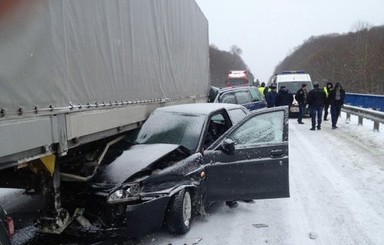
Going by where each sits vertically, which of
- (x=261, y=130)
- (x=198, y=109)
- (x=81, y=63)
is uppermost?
(x=81, y=63)

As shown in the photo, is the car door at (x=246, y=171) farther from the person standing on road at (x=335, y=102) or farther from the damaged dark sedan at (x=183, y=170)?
the person standing on road at (x=335, y=102)

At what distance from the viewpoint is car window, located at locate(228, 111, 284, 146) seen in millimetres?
5672

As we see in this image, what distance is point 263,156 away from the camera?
5500mm

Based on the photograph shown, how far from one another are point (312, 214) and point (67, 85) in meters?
3.51

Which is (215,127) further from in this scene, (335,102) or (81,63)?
(335,102)

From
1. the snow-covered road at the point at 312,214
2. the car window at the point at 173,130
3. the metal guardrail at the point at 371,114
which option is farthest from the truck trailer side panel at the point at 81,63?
the metal guardrail at the point at 371,114

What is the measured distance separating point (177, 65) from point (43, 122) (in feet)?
21.2

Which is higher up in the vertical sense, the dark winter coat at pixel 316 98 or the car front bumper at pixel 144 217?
the dark winter coat at pixel 316 98

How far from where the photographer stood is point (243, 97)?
46.5ft

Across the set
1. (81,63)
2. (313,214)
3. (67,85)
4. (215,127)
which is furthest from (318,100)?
(67,85)

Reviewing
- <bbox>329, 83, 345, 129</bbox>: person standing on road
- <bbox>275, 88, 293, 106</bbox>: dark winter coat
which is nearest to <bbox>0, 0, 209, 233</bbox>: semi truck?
<bbox>275, 88, 293, 106</bbox>: dark winter coat

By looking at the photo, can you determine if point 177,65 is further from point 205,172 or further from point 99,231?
point 99,231

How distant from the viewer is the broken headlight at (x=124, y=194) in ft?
14.2

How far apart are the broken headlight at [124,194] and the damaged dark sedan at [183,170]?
10 millimetres
